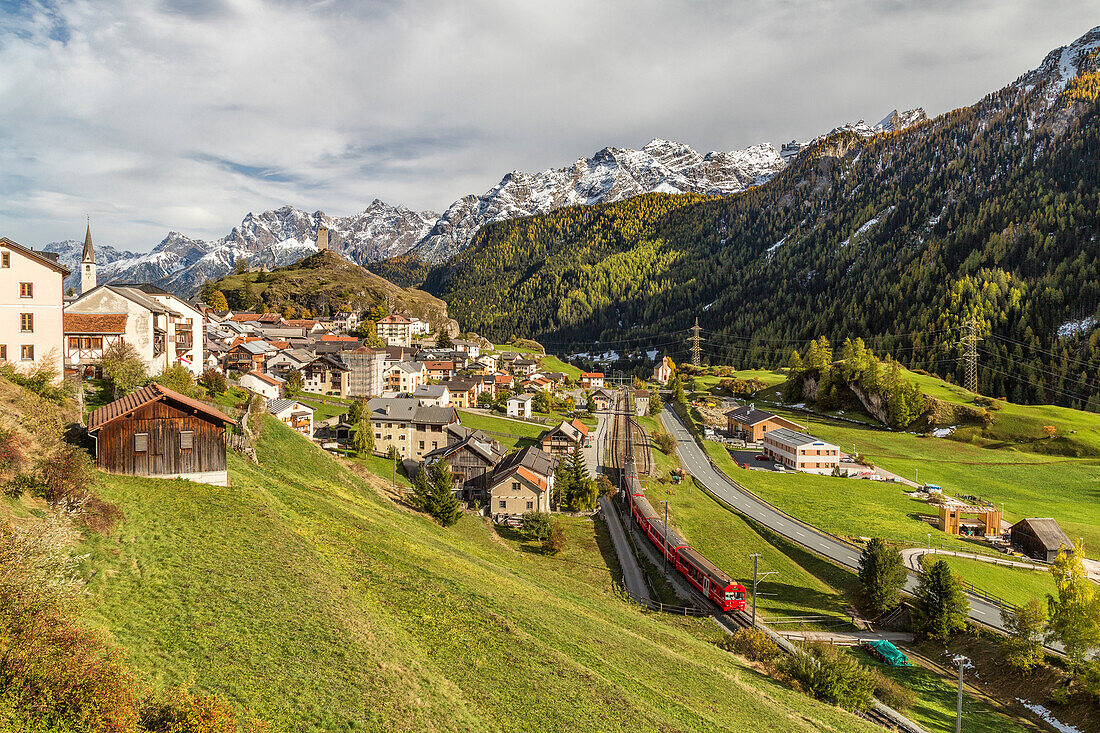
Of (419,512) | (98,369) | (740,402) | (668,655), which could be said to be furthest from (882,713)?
(740,402)

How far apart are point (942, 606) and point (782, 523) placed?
20829mm

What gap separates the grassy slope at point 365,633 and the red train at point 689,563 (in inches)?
390

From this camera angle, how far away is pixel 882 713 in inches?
1104

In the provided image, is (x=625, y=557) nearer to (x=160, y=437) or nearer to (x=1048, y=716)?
(x=1048, y=716)

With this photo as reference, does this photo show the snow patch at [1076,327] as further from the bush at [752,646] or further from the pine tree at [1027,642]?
the bush at [752,646]

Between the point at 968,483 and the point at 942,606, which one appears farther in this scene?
the point at 968,483

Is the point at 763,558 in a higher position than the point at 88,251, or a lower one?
lower

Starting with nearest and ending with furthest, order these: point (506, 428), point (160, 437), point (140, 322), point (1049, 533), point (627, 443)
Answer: point (160, 437), point (140, 322), point (1049, 533), point (627, 443), point (506, 428)

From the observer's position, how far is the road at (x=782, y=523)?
1602 inches

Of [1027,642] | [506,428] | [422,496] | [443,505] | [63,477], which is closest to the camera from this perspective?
[63,477]

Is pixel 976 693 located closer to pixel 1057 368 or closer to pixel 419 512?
pixel 419 512

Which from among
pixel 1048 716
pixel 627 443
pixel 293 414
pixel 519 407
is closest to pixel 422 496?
pixel 293 414

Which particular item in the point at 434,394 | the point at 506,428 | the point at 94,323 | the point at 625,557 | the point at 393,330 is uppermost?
the point at 393,330

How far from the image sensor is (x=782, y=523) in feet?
190
